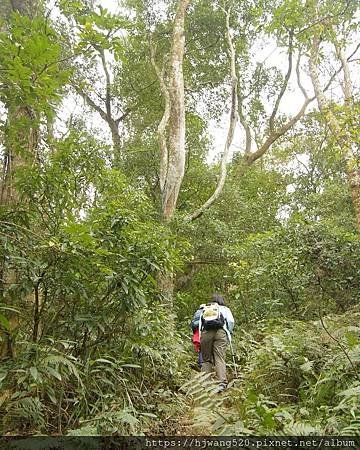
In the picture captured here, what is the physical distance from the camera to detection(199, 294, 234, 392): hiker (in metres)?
5.82

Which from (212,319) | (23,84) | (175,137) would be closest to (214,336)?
(212,319)

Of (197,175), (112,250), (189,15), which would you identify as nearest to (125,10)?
(189,15)

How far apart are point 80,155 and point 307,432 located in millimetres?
3212

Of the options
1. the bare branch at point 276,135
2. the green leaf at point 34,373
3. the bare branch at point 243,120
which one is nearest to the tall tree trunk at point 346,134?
the bare branch at point 276,135

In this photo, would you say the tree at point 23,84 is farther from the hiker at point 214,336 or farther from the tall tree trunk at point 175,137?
the tall tree trunk at point 175,137

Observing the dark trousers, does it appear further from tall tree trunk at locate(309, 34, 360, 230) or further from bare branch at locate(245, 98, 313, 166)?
bare branch at locate(245, 98, 313, 166)

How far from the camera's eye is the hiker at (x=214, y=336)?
5.82 metres

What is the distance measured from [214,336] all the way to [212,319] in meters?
0.29

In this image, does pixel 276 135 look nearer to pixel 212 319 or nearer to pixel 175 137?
pixel 175 137

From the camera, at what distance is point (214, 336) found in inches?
235

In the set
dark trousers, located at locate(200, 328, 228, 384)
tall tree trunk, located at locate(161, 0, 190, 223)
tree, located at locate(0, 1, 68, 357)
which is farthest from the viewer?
tall tree trunk, located at locate(161, 0, 190, 223)

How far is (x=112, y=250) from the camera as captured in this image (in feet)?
13.2

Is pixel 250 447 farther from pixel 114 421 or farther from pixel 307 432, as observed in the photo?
pixel 114 421

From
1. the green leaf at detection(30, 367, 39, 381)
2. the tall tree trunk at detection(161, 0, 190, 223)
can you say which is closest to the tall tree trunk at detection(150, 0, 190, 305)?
the tall tree trunk at detection(161, 0, 190, 223)
